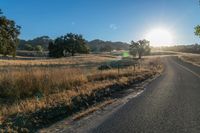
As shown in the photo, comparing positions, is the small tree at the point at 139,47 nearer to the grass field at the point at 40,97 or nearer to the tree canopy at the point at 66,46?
the tree canopy at the point at 66,46

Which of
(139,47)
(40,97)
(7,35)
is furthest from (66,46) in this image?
(40,97)

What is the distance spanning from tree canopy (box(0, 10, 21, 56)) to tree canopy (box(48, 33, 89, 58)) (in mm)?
70738

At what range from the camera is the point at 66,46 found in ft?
317

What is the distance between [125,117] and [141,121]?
65 cm

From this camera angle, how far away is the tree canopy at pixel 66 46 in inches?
3713

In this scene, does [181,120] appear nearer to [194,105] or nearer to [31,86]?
[194,105]

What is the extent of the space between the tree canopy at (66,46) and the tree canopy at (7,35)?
70738mm

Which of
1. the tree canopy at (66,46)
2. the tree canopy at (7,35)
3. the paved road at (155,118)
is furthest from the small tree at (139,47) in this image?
the paved road at (155,118)

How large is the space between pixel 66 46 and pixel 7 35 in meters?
74.9

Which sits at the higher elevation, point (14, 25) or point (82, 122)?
point (14, 25)

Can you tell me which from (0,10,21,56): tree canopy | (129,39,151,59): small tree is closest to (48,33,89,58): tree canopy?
(129,39,151,59): small tree

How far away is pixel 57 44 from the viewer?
306 ft

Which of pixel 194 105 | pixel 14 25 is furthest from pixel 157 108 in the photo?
pixel 14 25

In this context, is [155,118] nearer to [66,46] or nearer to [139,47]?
[66,46]
